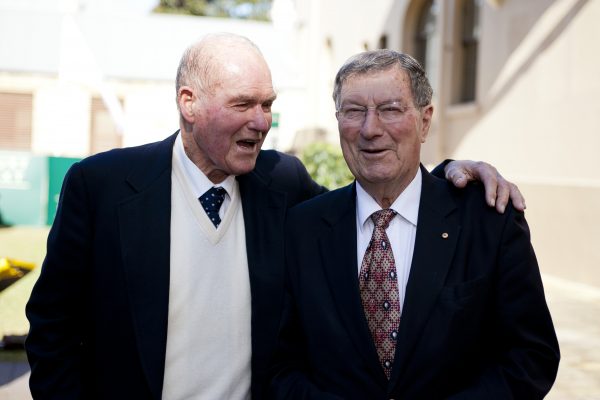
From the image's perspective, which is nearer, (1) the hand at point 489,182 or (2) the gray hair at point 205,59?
(1) the hand at point 489,182

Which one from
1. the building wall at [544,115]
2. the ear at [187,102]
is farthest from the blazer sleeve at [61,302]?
the building wall at [544,115]

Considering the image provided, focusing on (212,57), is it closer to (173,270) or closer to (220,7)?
(173,270)

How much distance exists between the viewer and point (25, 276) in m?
7.93

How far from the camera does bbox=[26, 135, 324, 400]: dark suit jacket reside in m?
2.31

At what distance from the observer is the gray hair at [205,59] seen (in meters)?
2.42

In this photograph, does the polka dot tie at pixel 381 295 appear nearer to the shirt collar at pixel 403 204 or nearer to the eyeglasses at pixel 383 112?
the shirt collar at pixel 403 204

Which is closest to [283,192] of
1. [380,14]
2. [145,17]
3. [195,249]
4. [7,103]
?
[195,249]

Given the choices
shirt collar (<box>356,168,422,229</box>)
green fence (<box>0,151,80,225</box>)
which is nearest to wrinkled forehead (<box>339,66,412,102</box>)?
shirt collar (<box>356,168,422,229</box>)

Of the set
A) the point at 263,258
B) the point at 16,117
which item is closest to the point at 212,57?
the point at 263,258

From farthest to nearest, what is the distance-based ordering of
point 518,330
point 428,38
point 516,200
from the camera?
point 428,38 < point 516,200 < point 518,330

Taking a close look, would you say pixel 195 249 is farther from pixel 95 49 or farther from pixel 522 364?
pixel 95 49

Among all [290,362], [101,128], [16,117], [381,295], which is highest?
[16,117]

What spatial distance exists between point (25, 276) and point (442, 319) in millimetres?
6920

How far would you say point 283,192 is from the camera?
271cm
